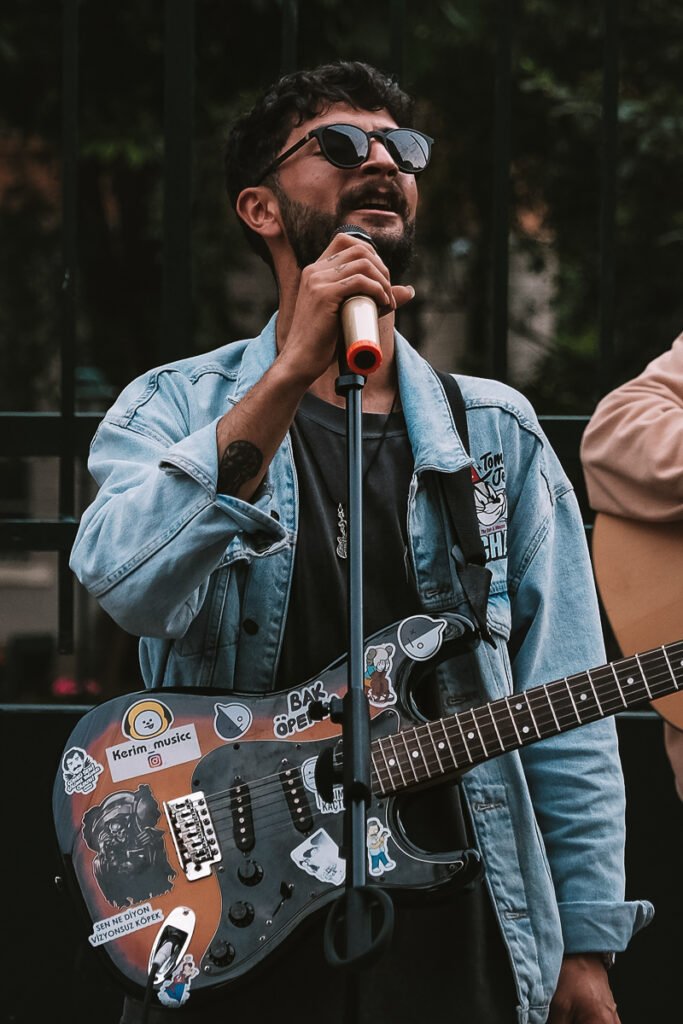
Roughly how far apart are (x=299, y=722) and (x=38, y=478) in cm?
373

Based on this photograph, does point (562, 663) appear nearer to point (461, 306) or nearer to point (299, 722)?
point (299, 722)

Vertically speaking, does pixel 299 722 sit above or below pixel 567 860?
above

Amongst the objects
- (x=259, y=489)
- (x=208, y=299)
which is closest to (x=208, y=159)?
(x=208, y=299)

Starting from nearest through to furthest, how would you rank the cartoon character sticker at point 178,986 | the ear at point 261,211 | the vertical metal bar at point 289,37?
the cartoon character sticker at point 178,986 → the ear at point 261,211 → the vertical metal bar at point 289,37

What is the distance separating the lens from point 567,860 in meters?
2.17

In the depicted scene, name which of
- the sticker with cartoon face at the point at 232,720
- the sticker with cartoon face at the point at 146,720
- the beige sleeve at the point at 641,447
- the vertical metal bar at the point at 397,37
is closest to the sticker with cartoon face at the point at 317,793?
the sticker with cartoon face at the point at 232,720

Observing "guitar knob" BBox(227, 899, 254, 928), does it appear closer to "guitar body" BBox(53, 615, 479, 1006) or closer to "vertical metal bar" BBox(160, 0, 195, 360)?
"guitar body" BBox(53, 615, 479, 1006)

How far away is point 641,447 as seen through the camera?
295 cm

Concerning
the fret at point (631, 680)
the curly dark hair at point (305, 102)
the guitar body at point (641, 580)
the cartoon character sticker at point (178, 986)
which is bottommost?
the cartoon character sticker at point (178, 986)

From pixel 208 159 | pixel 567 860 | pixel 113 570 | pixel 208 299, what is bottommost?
pixel 567 860

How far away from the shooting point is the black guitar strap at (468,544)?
2117 mm

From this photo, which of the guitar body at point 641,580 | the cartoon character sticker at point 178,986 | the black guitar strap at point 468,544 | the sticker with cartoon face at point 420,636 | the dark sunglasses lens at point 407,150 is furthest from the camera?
the guitar body at point 641,580

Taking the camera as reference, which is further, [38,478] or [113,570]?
[38,478]

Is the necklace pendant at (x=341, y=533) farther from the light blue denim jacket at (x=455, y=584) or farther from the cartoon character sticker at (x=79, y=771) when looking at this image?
the cartoon character sticker at (x=79, y=771)
